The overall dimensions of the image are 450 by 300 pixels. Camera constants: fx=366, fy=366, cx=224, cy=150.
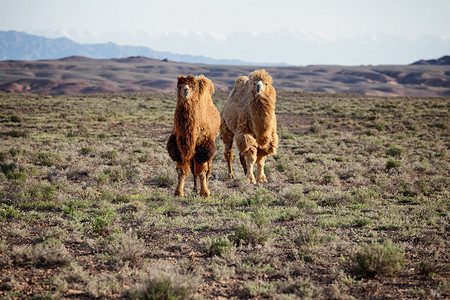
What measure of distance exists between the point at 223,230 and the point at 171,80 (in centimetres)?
11833

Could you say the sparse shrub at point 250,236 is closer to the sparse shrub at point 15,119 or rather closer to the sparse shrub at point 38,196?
the sparse shrub at point 38,196

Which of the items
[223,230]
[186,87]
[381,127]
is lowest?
[223,230]

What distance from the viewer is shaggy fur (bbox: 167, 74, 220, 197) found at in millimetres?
7801

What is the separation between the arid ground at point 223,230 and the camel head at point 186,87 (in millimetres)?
2257

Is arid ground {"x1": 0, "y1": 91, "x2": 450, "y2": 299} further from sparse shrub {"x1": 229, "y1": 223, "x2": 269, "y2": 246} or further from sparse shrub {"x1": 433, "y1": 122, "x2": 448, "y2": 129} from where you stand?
sparse shrub {"x1": 433, "y1": 122, "x2": 448, "y2": 129}

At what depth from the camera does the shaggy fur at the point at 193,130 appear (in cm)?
780

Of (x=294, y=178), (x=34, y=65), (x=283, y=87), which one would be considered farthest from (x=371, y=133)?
(x=34, y=65)

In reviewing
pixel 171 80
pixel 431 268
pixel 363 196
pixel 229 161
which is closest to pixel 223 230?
pixel 431 268

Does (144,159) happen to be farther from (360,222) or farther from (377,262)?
(377,262)

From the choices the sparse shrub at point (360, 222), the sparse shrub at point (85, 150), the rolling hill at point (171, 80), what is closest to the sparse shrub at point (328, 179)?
the sparse shrub at point (360, 222)

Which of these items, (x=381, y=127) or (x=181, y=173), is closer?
(x=181, y=173)

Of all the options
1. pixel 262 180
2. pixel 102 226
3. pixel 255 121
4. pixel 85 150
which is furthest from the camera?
pixel 85 150

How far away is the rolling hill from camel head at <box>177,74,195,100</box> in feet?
306

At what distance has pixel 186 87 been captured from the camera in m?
7.56
